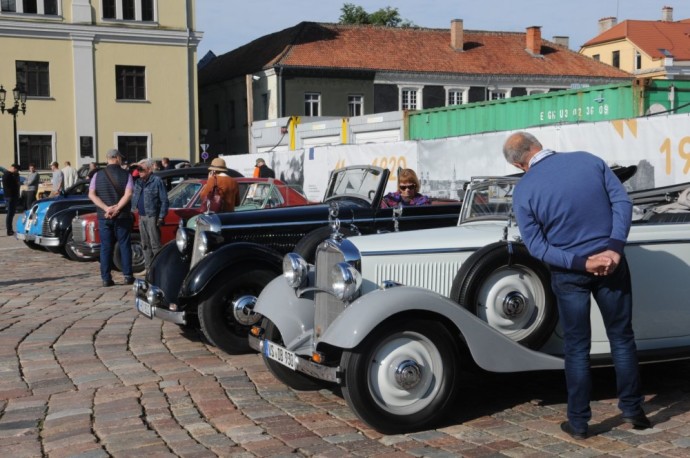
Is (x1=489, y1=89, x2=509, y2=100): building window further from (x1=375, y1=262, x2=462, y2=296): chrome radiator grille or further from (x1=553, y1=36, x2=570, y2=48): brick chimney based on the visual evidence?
(x1=375, y1=262, x2=462, y2=296): chrome radiator grille

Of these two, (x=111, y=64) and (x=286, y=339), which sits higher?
(x=111, y=64)

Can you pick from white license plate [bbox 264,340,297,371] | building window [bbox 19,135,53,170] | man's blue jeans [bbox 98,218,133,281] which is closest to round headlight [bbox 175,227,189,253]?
white license plate [bbox 264,340,297,371]

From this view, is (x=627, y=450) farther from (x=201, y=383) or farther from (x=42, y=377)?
(x=42, y=377)

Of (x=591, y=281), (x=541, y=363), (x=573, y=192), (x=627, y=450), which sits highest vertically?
(x=573, y=192)

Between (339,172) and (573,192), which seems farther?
(339,172)

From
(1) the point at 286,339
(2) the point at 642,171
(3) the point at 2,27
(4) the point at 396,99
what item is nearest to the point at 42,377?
(1) the point at 286,339

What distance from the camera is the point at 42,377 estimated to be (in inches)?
259

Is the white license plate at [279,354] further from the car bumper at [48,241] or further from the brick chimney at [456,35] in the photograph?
the brick chimney at [456,35]

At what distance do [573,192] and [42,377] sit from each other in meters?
4.11

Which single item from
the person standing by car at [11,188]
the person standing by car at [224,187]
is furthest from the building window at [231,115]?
the person standing by car at [224,187]

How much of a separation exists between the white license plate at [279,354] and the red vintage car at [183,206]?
14.6 feet

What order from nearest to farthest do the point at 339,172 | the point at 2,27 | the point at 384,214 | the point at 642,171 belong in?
the point at 384,214
the point at 339,172
the point at 642,171
the point at 2,27

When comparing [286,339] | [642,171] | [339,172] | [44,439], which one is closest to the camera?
[44,439]

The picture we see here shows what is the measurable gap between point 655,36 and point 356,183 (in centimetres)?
7019
